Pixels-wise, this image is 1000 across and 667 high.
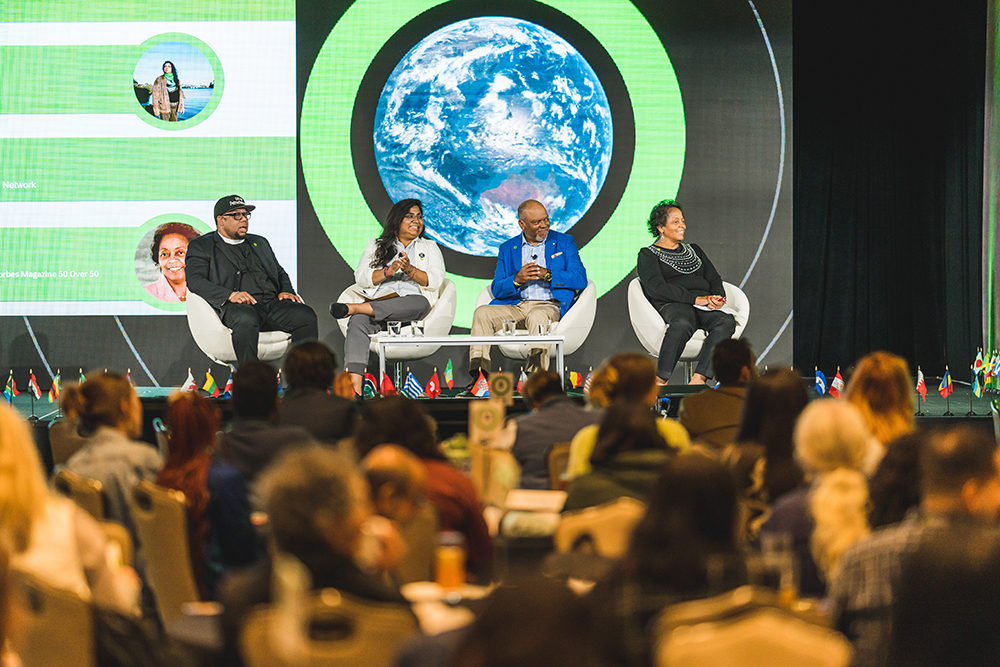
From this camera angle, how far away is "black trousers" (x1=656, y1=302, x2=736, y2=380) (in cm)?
668

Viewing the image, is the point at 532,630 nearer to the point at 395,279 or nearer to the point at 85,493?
the point at 85,493

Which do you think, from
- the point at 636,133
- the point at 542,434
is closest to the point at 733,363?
the point at 542,434

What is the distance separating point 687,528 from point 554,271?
5250mm

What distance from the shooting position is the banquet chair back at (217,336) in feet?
22.0

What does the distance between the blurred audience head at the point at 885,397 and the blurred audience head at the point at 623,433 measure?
716 mm

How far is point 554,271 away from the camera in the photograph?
22.7 ft

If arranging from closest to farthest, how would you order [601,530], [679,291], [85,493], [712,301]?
[601,530] → [85,493] → [712,301] → [679,291]

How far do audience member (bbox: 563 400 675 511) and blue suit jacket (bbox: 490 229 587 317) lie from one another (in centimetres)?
424

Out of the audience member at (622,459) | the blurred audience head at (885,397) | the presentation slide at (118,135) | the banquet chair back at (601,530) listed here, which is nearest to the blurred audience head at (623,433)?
the audience member at (622,459)

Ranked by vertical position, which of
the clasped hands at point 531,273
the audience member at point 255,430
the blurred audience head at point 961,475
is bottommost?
the audience member at point 255,430

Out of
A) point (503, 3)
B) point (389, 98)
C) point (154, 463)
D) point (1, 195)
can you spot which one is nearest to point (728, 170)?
point (503, 3)

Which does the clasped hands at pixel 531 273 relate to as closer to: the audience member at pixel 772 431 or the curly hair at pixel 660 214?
the curly hair at pixel 660 214

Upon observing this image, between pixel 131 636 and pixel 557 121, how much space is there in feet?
22.1

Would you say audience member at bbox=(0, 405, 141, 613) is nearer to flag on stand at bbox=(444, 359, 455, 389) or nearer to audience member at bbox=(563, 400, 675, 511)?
audience member at bbox=(563, 400, 675, 511)
